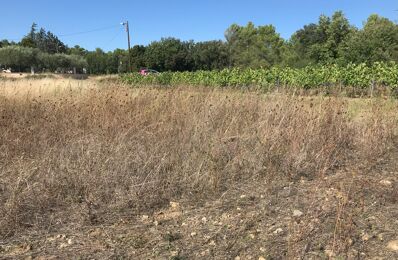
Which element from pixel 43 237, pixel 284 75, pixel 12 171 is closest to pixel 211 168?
pixel 43 237

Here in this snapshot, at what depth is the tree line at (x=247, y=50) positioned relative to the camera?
41.9m

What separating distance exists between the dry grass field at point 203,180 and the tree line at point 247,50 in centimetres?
3422

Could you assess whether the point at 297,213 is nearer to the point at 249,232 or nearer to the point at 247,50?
the point at 249,232

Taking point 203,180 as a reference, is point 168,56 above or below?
above

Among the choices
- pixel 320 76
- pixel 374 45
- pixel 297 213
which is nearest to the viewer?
pixel 297 213

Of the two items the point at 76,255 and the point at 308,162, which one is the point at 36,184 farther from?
the point at 308,162

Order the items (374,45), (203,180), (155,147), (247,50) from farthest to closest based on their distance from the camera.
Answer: (247,50) → (374,45) → (155,147) → (203,180)

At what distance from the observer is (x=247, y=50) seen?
228 ft

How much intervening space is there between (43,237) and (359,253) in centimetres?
223

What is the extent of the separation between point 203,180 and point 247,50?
6764 centimetres

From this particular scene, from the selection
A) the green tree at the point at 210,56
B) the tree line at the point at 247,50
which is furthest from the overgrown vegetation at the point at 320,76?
the green tree at the point at 210,56

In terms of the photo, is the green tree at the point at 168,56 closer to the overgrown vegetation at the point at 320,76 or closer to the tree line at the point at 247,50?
the tree line at the point at 247,50

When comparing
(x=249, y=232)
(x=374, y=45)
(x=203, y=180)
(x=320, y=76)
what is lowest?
(x=249, y=232)

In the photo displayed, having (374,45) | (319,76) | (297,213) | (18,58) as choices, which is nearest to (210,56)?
(18,58)
